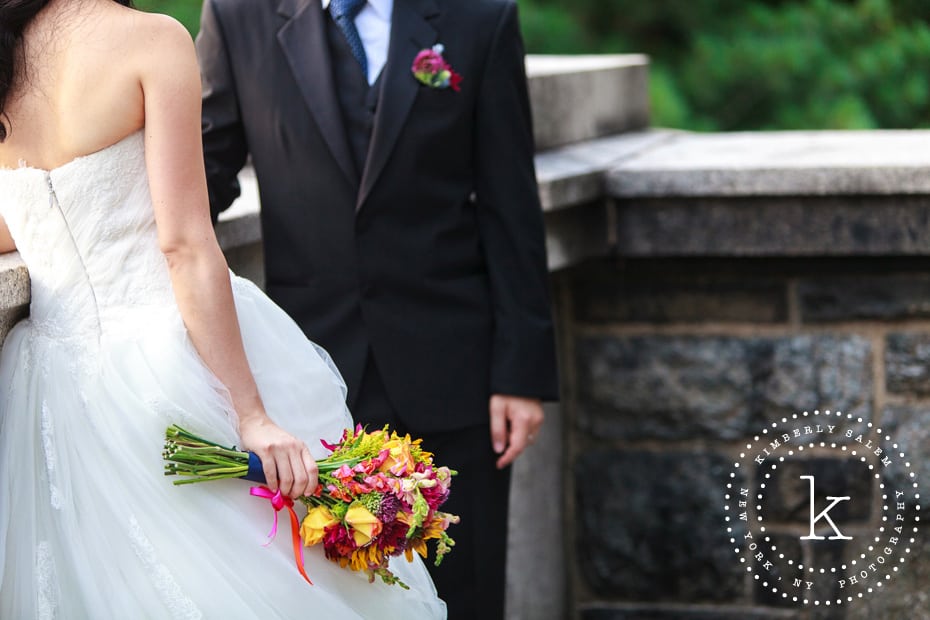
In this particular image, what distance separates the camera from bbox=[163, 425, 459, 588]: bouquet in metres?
1.97

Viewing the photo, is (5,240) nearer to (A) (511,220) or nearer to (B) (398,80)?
(B) (398,80)

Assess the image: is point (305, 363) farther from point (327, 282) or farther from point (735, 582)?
point (735, 582)

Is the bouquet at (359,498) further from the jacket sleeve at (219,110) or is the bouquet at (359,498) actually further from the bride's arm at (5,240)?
the jacket sleeve at (219,110)

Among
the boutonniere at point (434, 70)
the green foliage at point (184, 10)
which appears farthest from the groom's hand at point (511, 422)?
the green foliage at point (184, 10)

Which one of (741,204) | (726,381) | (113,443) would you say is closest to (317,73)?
(113,443)

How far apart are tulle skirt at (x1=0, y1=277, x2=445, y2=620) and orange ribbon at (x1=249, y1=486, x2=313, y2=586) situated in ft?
0.05

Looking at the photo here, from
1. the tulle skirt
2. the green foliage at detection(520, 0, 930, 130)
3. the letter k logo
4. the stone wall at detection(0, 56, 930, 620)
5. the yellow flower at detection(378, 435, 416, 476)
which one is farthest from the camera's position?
the green foliage at detection(520, 0, 930, 130)

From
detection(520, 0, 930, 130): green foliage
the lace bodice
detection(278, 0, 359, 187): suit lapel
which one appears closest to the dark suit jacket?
detection(278, 0, 359, 187): suit lapel

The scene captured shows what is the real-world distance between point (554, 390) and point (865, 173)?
43.8 inches

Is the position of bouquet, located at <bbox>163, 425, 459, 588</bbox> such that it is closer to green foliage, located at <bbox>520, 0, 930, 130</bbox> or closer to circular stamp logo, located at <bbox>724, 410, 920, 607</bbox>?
circular stamp logo, located at <bbox>724, 410, 920, 607</bbox>

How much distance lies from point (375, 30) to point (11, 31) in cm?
94

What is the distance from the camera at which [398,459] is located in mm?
2061

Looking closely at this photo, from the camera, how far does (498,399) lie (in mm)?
2887

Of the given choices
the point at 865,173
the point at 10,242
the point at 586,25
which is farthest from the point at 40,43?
the point at 586,25
